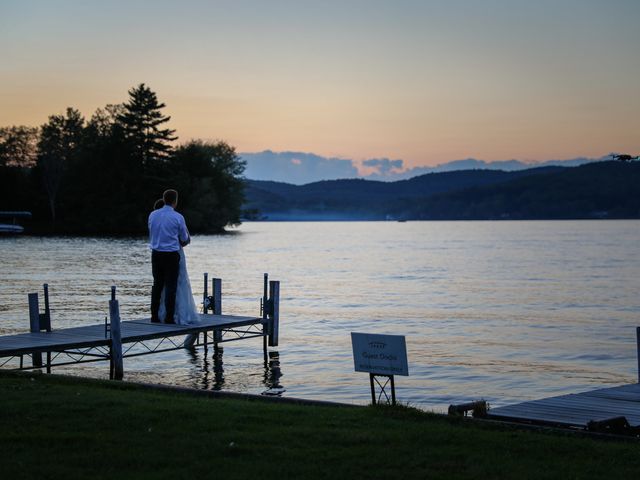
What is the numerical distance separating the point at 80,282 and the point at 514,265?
130ft

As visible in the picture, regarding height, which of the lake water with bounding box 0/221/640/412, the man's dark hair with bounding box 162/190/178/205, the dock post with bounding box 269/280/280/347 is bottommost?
the lake water with bounding box 0/221/640/412

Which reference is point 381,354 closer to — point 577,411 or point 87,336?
point 577,411

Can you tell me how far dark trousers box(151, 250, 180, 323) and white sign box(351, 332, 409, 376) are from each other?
7.99 metres

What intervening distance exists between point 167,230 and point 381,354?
8.22 m

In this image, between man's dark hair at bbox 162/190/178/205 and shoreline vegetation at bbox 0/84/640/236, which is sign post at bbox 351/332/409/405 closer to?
man's dark hair at bbox 162/190/178/205

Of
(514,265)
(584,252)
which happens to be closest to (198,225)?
(584,252)

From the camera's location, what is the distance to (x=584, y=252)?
9694cm

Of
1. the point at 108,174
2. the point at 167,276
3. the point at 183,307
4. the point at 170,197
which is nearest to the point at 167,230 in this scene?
the point at 170,197

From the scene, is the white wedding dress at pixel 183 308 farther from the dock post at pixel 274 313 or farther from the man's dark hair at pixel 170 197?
the dock post at pixel 274 313

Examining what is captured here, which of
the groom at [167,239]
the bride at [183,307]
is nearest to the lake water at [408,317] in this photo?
the bride at [183,307]

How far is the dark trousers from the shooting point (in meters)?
18.3

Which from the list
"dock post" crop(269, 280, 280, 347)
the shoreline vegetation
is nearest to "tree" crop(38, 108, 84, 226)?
the shoreline vegetation

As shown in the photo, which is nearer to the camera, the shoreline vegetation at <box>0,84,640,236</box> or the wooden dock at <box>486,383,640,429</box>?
the wooden dock at <box>486,383,640,429</box>

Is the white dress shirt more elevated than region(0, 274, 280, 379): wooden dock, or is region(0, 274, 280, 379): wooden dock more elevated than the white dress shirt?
the white dress shirt
